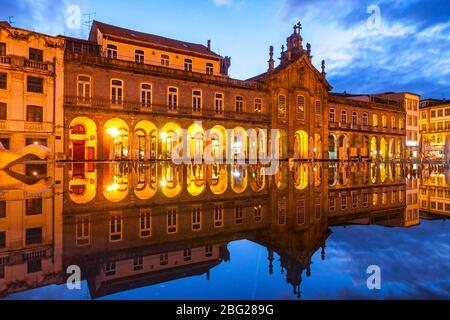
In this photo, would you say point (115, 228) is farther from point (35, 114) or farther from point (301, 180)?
point (35, 114)

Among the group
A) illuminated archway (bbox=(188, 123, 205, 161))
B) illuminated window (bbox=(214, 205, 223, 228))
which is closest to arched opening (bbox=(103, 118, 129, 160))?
illuminated archway (bbox=(188, 123, 205, 161))

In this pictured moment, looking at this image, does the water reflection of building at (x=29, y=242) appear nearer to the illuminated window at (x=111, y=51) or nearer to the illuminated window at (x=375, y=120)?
the illuminated window at (x=111, y=51)

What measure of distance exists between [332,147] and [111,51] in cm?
3315

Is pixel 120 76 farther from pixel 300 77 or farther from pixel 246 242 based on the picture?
pixel 246 242

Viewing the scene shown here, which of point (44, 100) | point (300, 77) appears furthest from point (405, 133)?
point (44, 100)

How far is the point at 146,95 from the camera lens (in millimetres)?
31812

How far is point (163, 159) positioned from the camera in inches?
1287

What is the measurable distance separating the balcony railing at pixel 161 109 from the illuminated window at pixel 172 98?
0.50 feet

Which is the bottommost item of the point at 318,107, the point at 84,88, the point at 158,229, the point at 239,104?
the point at 158,229

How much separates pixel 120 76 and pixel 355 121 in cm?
3664

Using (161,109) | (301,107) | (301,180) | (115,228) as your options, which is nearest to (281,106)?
(301,107)

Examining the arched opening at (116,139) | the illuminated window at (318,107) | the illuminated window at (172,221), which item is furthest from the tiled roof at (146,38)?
the illuminated window at (172,221)

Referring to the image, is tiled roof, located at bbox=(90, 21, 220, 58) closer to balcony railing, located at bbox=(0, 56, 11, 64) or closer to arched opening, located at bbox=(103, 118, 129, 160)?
arched opening, located at bbox=(103, 118, 129, 160)

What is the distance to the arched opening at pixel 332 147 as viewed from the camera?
48.4 metres
